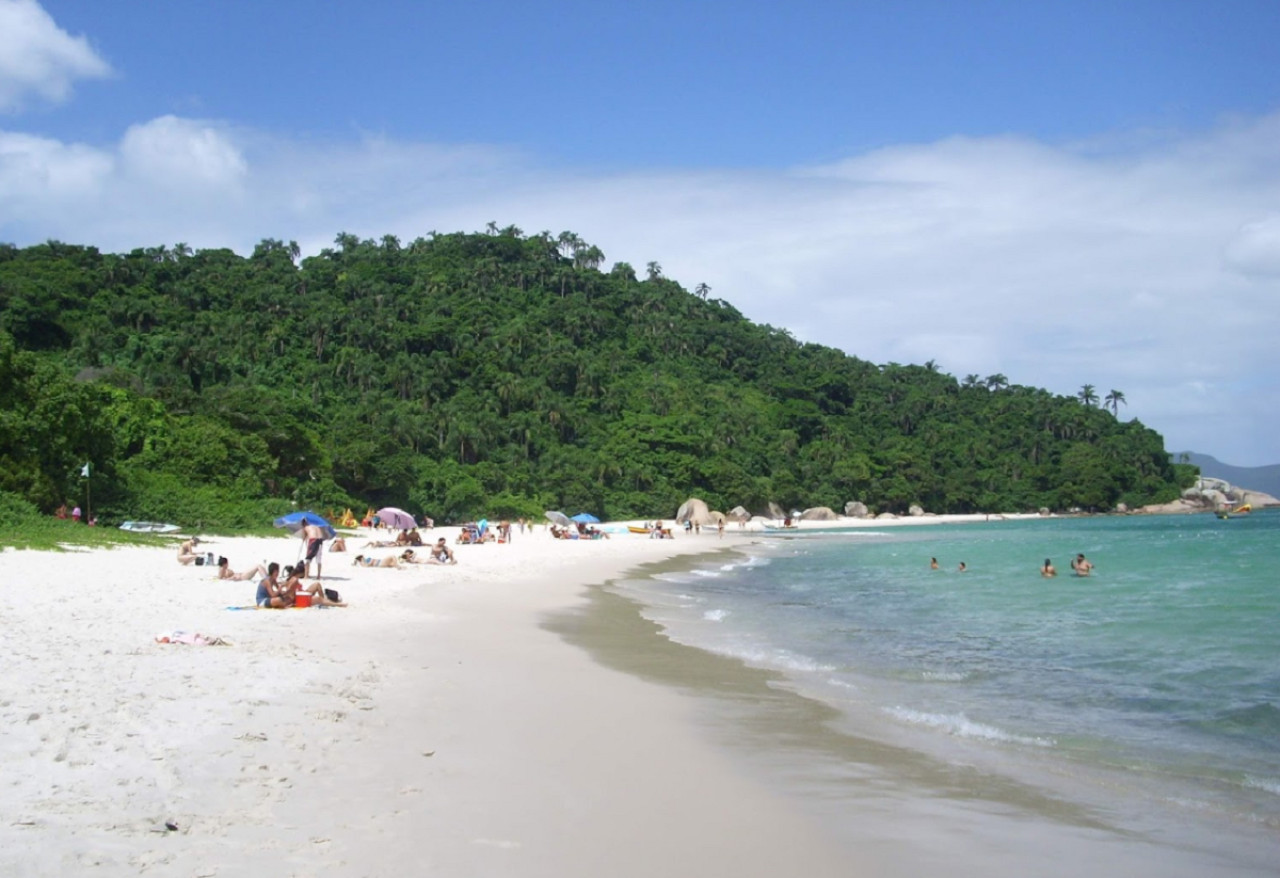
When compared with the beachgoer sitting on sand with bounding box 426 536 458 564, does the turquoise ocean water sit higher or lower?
lower

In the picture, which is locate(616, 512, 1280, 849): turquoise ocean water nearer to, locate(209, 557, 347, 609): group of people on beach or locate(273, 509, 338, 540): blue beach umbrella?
locate(209, 557, 347, 609): group of people on beach

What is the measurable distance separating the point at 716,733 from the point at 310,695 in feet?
12.7

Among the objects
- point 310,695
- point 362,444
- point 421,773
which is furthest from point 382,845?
point 362,444

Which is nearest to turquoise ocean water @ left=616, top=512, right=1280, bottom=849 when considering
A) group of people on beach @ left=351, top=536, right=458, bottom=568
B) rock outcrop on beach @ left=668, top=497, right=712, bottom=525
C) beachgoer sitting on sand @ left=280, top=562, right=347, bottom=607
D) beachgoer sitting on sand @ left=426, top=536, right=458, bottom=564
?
beachgoer sitting on sand @ left=280, top=562, right=347, bottom=607

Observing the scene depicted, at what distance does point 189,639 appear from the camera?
1084 cm

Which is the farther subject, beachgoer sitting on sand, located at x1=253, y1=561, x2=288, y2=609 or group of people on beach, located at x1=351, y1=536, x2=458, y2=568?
group of people on beach, located at x1=351, y1=536, x2=458, y2=568

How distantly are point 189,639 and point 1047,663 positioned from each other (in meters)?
12.0

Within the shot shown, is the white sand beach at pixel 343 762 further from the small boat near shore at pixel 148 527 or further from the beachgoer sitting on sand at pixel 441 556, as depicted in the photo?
the small boat near shore at pixel 148 527

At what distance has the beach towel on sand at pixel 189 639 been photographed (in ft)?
35.2

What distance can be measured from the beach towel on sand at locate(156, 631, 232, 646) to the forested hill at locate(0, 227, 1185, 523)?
2202 cm

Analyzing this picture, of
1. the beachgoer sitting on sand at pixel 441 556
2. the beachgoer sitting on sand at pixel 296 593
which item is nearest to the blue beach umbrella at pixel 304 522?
the beachgoer sitting on sand at pixel 296 593

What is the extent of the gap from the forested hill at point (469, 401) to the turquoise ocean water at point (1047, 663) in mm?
24103

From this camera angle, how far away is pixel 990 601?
78.9ft

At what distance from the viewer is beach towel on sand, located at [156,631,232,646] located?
1072cm
